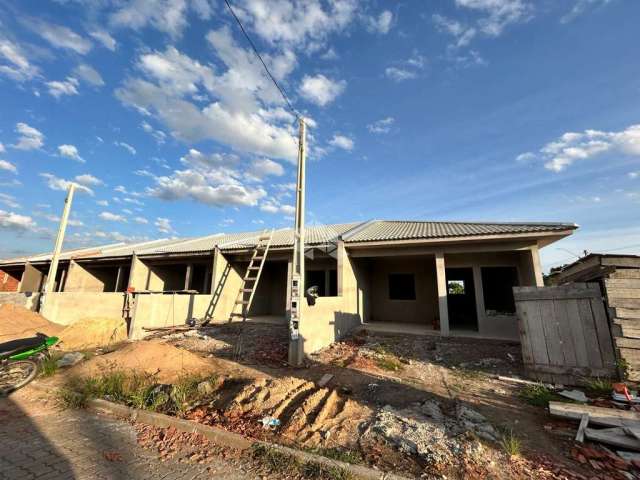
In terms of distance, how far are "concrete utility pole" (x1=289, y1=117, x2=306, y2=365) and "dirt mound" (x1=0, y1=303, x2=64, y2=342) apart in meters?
7.90

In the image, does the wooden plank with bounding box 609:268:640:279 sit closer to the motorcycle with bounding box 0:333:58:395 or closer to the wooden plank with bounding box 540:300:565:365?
the wooden plank with bounding box 540:300:565:365

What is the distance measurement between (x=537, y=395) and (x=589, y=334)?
5.47ft

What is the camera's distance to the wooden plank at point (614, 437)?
304cm

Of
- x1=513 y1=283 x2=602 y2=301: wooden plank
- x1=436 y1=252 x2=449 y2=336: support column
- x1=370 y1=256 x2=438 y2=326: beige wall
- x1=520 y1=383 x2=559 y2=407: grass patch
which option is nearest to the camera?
x1=520 y1=383 x2=559 y2=407: grass patch

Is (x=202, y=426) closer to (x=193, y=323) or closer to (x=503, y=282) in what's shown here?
(x=193, y=323)

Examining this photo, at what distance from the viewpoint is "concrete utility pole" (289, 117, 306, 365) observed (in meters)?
6.39

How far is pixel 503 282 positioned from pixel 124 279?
2146 cm

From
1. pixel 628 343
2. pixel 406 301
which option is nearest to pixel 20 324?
pixel 406 301

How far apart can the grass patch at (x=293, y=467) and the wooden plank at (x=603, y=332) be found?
5.42 m

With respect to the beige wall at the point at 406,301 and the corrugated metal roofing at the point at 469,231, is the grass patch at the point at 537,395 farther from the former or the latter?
the beige wall at the point at 406,301

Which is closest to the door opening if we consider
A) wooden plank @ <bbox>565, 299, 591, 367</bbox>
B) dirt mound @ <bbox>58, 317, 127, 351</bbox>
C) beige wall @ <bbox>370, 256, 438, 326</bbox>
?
beige wall @ <bbox>370, 256, 438, 326</bbox>

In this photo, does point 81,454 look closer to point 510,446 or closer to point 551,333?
point 510,446

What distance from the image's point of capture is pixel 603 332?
199 inches

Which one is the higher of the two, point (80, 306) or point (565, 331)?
point (80, 306)
